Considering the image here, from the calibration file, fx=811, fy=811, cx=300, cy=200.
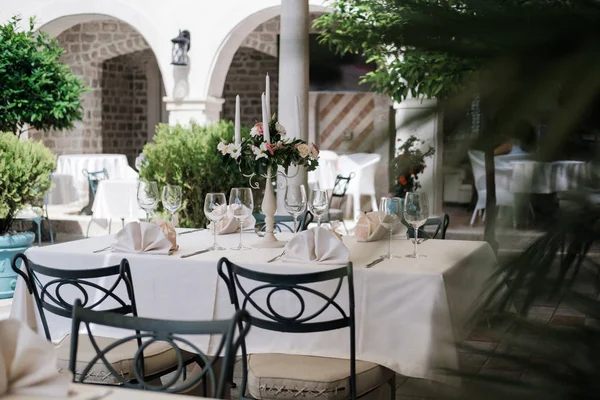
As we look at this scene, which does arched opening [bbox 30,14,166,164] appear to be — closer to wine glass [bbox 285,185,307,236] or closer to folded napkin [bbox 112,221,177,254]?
wine glass [bbox 285,185,307,236]

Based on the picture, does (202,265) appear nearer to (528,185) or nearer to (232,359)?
(232,359)

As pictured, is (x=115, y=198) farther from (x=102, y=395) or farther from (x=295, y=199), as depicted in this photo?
(x=102, y=395)

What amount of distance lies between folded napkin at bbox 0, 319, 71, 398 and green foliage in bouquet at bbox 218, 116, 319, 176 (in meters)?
2.04

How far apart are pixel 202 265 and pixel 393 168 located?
289 centimetres

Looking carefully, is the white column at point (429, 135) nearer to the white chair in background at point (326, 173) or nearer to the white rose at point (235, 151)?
the white rose at point (235, 151)

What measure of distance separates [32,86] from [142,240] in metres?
4.78

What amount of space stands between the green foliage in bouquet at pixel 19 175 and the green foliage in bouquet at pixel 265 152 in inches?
121

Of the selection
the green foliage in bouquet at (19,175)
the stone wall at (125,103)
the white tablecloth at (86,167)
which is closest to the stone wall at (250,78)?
the stone wall at (125,103)

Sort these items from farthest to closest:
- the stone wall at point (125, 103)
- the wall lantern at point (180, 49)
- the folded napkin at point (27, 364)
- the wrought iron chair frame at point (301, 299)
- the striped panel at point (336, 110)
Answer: the stone wall at point (125, 103)
the striped panel at point (336, 110)
the wall lantern at point (180, 49)
the wrought iron chair frame at point (301, 299)
the folded napkin at point (27, 364)

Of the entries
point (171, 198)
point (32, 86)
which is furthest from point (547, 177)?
point (32, 86)

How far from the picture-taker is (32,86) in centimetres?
758

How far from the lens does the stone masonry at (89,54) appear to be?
512 inches

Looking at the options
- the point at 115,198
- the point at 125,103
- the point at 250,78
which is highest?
the point at 250,78

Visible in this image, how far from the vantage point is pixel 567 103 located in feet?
0.89
